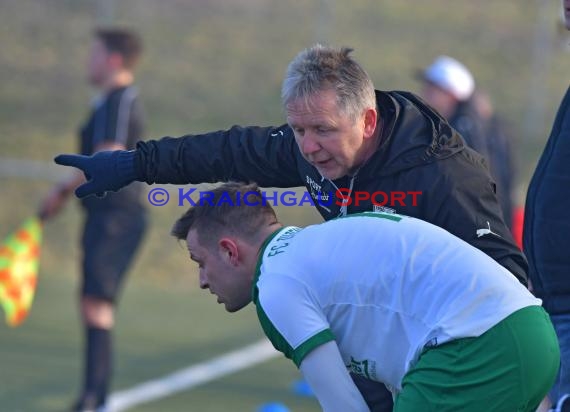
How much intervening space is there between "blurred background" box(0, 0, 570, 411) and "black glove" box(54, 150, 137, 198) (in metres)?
6.73

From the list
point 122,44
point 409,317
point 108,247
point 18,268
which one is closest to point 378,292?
point 409,317

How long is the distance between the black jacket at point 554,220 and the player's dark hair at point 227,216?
1.07 meters

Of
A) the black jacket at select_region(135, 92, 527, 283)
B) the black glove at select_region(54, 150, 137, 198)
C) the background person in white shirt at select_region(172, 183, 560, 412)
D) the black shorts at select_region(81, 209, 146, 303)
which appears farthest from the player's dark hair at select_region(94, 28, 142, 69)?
the background person in white shirt at select_region(172, 183, 560, 412)

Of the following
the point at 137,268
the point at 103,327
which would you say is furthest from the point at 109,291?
the point at 137,268

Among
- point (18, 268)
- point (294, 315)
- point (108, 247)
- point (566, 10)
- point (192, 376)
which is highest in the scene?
point (566, 10)

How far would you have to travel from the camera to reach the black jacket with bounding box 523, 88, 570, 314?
13.5 feet

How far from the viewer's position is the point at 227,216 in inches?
142

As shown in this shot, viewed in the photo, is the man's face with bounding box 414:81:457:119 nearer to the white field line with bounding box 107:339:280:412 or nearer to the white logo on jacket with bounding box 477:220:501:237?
the white field line with bounding box 107:339:280:412

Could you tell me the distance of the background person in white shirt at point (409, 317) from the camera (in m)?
3.36

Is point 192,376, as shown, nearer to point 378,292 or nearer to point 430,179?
point 430,179

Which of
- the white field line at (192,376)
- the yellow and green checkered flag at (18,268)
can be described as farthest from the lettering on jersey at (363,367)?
the yellow and green checkered flag at (18,268)

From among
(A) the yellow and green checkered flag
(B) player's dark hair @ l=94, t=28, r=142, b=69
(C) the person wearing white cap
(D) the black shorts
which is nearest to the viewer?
(D) the black shorts

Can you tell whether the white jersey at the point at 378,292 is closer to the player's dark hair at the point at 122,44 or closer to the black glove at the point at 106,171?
the black glove at the point at 106,171

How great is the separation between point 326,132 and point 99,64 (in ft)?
14.2
